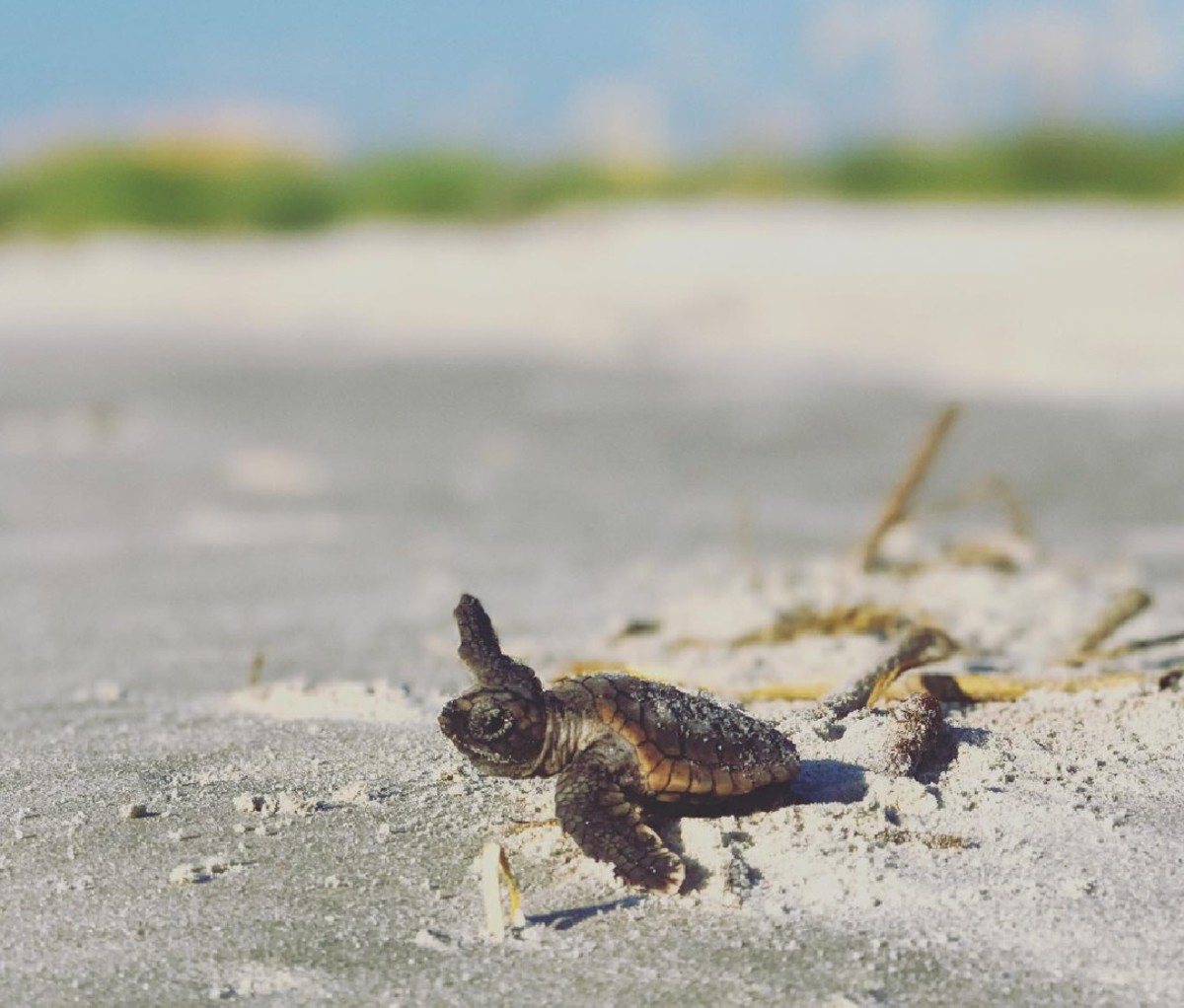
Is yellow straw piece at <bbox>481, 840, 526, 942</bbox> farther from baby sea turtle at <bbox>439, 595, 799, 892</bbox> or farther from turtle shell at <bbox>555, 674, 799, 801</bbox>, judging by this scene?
turtle shell at <bbox>555, 674, 799, 801</bbox>

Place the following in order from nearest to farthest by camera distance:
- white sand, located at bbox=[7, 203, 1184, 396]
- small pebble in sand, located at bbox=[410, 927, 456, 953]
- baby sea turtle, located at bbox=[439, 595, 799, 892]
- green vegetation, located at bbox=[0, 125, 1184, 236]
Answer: small pebble in sand, located at bbox=[410, 927, 456, 953] → baby sea turtle, located at bbox=[439, 595, 799, 892] → white sand, located at bbox=[7, 203, 1184, 396] → green vegetation, located at bbox=[0, 125, 1184, 236]

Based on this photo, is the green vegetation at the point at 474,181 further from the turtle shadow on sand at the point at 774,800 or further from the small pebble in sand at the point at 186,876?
the small pebble in sand at the point at 186,876

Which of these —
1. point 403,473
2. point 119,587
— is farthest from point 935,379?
point 119,587

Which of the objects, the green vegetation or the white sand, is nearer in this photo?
the white sand

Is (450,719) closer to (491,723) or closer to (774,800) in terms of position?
(491,723)

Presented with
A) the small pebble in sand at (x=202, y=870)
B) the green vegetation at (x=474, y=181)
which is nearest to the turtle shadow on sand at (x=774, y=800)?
the small pebble in sand at (x=202, y=870)

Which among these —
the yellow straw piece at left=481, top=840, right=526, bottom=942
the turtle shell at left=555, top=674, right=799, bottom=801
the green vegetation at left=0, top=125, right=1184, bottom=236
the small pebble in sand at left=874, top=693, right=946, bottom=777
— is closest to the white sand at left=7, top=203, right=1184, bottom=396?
the green vegetation at left=0, top=125, right=1184, bottom=236

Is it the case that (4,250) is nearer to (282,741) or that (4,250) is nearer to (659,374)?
(659,374)
